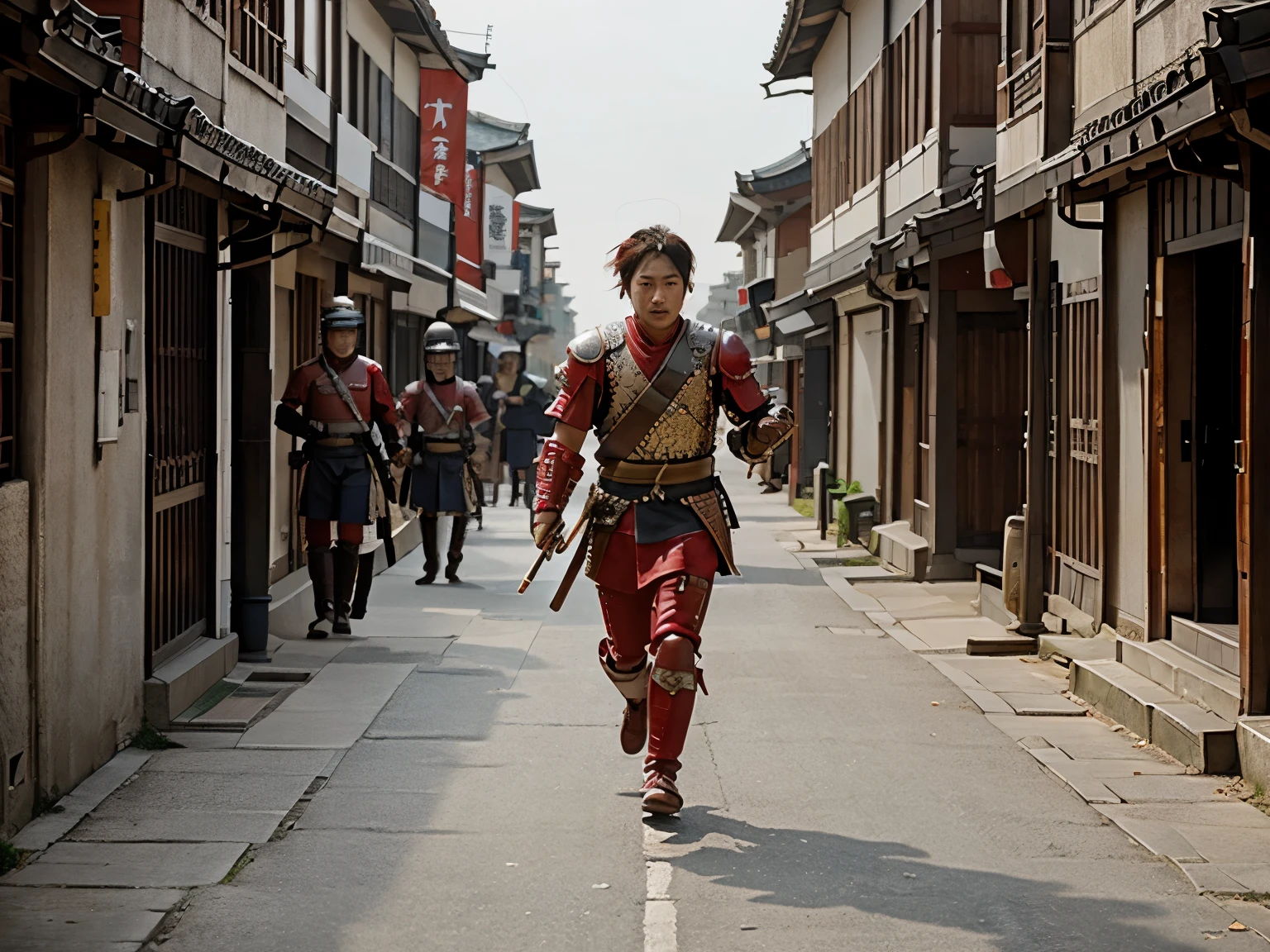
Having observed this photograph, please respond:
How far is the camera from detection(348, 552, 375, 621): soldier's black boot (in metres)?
12.1

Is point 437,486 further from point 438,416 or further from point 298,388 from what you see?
point 298,388

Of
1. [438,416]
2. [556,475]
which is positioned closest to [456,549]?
[438,416]

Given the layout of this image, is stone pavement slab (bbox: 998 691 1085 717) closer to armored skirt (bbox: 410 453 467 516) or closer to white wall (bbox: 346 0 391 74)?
armored skirt (bbox: 410 453 467 516)

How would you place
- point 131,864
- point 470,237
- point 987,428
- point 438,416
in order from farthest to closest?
point 470,237 < point 987,428 < point 438,416 < point 131,864

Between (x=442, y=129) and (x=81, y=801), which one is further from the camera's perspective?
(x=442, y=129)

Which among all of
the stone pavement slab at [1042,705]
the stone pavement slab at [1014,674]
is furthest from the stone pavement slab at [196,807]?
the stone pavement slab at [1014,674]

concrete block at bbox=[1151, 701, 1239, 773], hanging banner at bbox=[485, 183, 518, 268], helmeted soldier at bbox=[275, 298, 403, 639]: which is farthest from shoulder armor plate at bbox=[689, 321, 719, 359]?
hanging banner at bbox=[485, 183, 518, 268]

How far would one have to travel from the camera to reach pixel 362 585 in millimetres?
12141

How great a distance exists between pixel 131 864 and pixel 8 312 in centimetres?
219

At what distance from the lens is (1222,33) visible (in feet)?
20.8

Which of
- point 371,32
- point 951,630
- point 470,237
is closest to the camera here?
point 951,630

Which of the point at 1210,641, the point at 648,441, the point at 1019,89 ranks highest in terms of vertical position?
the point at 1019,89

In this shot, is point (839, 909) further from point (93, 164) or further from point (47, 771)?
point (93, 164)

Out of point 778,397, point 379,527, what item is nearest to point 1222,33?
point 778,397
